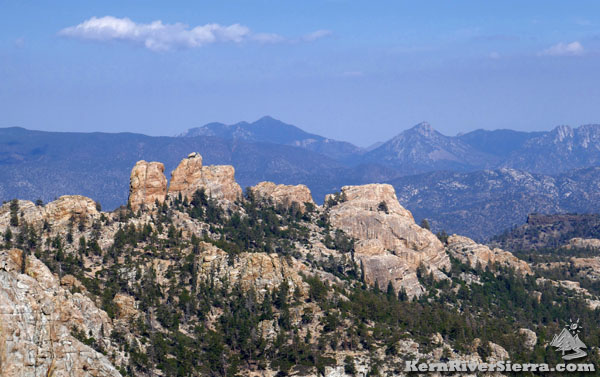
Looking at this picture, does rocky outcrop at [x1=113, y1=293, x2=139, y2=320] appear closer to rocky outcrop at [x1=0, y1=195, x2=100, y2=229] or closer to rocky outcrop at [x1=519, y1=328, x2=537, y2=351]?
rocky outcrop at [x1=0, y1=195, x2=100, y2=229]

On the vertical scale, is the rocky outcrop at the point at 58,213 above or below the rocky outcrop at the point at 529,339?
above

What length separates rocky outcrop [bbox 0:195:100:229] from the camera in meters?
174

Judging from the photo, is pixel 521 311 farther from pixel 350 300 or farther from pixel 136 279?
pixel 136 279

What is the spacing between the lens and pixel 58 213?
577 ft

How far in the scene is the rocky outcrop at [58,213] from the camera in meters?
174

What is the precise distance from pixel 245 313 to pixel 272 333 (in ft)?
23.2

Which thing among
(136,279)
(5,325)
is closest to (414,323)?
(136,279)

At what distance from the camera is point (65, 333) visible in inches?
4309

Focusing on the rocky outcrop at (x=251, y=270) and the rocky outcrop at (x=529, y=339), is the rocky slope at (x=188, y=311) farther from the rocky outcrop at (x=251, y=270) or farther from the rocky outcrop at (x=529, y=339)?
the rocky outcrop at (x=529, y=339)

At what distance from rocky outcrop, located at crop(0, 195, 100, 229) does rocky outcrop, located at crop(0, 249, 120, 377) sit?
5155 cm

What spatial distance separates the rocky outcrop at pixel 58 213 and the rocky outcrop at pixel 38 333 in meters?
51.6

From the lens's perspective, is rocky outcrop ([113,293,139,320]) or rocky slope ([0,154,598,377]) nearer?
rocky slope ([0,154,598,377])

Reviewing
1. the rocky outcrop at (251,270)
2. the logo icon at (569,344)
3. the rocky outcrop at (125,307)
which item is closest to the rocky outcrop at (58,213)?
the rocky outcrop at (251,270)

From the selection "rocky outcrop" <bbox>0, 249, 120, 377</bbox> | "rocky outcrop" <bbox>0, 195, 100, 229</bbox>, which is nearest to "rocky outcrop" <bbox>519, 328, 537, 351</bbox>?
"rocky outcrop" <bbox>0, 249, 120, 377</bbox>
